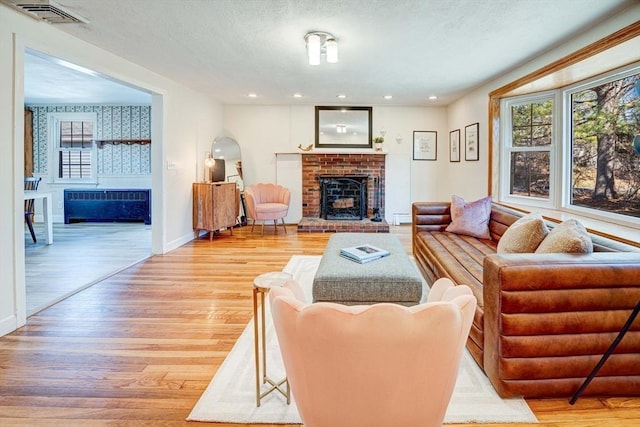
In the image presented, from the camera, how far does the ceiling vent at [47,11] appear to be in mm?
2547

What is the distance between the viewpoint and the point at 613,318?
178 centimetres

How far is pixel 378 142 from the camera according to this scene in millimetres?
7027

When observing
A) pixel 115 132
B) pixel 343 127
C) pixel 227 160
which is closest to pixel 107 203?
pixel 115 132

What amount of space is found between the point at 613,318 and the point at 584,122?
2668mm

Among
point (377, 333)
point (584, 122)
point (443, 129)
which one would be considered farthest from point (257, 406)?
point (443, 129)

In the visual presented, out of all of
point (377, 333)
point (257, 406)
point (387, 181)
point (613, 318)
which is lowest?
point (257, 406)

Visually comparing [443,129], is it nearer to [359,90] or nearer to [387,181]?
[387,181]

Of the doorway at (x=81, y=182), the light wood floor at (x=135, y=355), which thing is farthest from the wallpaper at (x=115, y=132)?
the light wood floor at (x=135, y=355)

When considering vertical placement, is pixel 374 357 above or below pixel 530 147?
below

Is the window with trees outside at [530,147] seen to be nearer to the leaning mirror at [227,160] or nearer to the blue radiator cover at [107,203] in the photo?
the leaning mirror at [227,160]

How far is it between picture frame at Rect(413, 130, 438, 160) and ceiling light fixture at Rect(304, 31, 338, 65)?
415 centimetres

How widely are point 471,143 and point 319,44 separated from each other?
11.2ft

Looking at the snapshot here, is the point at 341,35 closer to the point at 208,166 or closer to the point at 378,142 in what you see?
the point at 208,166

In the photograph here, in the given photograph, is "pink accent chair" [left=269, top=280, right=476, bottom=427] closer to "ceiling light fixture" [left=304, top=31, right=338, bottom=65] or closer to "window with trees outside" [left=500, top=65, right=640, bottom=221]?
"window with trees outside" [left=500, top=65, right=640, bottom=221]
